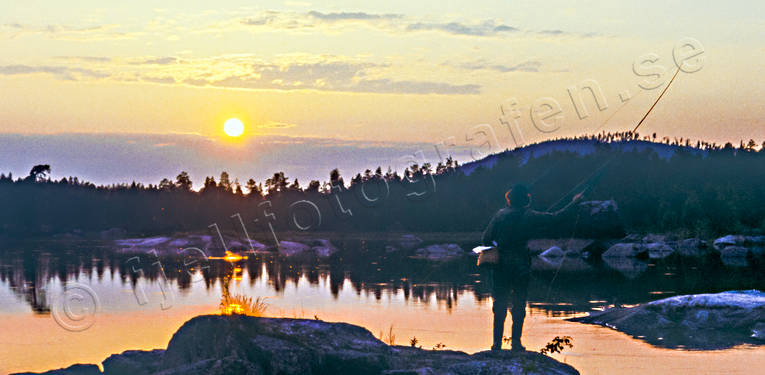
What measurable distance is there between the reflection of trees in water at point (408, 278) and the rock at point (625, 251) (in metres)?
14.8

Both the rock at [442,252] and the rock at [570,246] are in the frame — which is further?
the rock at [570,246]

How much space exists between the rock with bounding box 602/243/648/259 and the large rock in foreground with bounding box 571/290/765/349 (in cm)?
5489

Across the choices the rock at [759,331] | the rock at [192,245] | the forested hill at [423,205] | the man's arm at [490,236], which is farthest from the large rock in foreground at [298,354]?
the forested hill at [423,205]

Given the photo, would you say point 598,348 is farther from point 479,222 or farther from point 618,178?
point 618,178

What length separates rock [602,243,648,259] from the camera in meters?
79.0

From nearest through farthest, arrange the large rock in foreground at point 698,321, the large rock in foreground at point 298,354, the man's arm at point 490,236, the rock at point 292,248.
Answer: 1. the large rock in foreground at point 298,354
2. the man's arm at point 490,236
3. the large rock in foreground at point 698,321
4. the rock at point 292,248

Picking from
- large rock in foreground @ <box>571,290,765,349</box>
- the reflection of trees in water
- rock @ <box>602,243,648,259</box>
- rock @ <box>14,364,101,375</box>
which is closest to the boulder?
the reflection of trees in water

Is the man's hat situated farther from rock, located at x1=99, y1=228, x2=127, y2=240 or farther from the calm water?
rock, located at x1=99, y1=228, x2=127, y2=240

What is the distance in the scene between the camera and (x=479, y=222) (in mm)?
165375

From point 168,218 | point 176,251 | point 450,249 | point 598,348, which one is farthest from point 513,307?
point 168,218

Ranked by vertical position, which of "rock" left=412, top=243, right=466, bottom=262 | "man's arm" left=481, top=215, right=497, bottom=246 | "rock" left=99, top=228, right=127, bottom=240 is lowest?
"rock" left=412, top=243, right=466, bottom=262

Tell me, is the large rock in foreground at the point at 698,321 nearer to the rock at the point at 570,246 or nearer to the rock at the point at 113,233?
the rock at the point at 570,246

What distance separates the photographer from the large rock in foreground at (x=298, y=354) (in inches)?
599

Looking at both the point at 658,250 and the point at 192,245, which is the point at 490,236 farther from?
the point at 192,245
